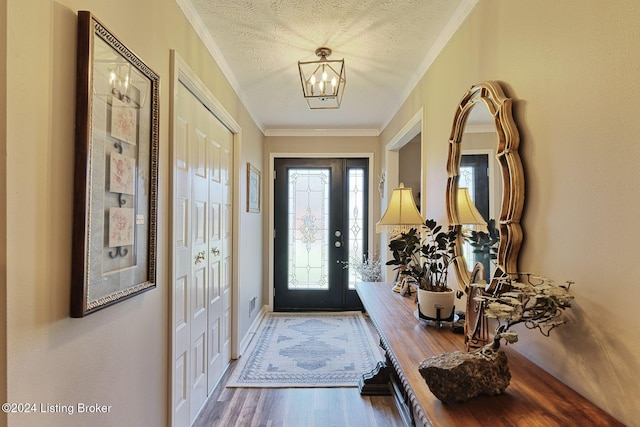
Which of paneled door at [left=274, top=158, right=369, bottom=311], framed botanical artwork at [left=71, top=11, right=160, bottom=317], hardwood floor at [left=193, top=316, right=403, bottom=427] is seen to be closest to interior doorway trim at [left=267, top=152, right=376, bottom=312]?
paneled door at [left=274, top=158, right=369, bottom=311]

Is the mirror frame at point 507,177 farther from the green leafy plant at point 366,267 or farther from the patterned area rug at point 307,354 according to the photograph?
the green leafy plant at point 366,267

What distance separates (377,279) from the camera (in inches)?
158

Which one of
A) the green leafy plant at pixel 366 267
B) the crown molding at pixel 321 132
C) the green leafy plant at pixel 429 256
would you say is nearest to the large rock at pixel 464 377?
the green leafy plant at pixel 429 256

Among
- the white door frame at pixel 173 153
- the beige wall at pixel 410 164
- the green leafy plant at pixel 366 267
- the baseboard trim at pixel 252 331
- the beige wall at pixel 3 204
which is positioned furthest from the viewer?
the beige wall at pixel 410 164

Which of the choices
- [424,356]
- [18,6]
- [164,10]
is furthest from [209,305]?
[18,6]

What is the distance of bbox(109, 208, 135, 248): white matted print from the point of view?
3.70 feet

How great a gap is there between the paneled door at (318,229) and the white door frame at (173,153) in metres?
1.40

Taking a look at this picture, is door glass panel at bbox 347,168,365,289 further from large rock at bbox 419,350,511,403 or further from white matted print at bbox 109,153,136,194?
large rock at bbox 419,350,511,403

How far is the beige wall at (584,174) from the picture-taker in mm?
833

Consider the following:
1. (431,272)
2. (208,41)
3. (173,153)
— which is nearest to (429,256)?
(431,272)

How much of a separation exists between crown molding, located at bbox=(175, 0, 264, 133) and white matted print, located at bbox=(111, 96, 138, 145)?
814mm

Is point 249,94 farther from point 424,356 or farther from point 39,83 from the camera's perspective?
point 424,356

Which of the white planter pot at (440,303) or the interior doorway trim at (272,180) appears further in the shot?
the interior doorway trim at (272,180)

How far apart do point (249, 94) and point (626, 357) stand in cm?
305
